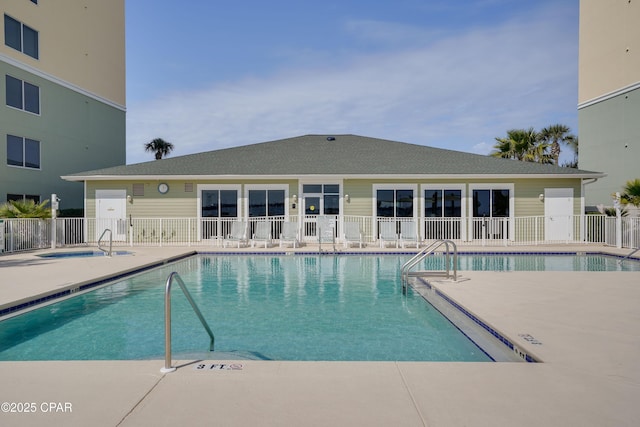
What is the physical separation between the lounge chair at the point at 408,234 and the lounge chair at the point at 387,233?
279 millimetres

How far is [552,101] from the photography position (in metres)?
32.9

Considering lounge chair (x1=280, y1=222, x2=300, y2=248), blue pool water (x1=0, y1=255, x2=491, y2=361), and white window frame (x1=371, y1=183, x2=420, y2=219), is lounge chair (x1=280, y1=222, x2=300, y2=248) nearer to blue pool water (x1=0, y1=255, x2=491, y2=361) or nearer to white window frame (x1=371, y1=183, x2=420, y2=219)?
white window frame (x1=371, y1=183, x2=420, y2=219)

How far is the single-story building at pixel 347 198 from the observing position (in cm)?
1636

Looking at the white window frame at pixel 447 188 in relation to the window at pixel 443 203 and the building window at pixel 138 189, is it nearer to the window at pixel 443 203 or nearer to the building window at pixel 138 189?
the window at pixel 443 203

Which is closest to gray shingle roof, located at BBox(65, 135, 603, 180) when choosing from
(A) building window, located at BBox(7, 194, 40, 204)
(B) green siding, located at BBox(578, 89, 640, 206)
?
(A) building window, located at BBox(7, 194, 40, 204)

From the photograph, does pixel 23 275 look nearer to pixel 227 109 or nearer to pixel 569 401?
pixel 569 401

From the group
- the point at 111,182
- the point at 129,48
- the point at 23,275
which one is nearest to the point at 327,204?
the point at 111,182

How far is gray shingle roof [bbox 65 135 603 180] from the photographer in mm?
16422

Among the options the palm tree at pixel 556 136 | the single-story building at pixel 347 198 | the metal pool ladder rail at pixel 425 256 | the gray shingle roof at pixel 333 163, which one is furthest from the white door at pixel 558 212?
the palm tree at pixel 556 136

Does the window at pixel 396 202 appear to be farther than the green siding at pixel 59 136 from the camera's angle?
No

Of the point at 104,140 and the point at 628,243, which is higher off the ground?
the point at 104,140

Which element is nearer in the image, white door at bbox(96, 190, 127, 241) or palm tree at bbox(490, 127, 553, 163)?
white door at bbox(96, 190, 127, 241)

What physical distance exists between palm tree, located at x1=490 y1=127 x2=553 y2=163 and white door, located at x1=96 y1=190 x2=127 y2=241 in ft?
80.2

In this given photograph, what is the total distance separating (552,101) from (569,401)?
1420 inches
